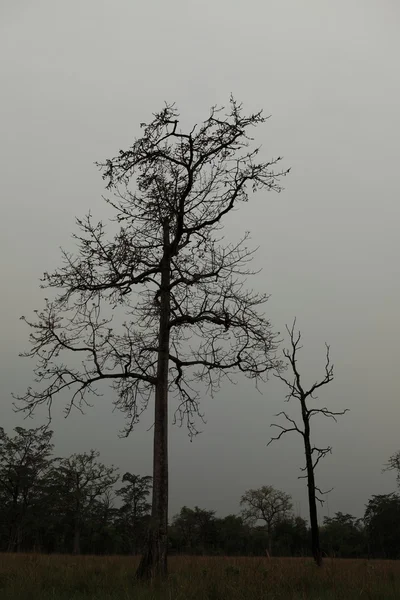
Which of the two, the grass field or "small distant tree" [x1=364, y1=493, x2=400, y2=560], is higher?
the grass field

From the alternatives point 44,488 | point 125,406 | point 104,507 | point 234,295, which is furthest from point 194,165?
point 104,507

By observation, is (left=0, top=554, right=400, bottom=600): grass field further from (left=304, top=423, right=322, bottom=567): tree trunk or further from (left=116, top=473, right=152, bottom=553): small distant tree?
(left=116, top=473, right=152, bottom=553): small distant tree

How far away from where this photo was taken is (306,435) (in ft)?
49.1

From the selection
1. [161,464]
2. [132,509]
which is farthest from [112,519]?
[161,464]

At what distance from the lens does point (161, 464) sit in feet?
32.9

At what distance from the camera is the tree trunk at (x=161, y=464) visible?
9195 mm

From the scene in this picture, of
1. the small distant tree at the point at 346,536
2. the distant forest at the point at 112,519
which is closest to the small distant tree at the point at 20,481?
the distant forest at the point at 112,519

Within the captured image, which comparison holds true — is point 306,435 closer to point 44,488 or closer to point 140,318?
point 140,318

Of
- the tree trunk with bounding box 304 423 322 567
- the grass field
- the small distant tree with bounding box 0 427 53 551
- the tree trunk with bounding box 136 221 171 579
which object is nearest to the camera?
the grass field

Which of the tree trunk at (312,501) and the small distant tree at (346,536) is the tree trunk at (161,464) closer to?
the tree trunk at (312,501)

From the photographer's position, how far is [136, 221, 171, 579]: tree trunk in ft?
30.2

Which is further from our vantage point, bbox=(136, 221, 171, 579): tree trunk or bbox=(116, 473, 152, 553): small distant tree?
bbox=(116, 473, 152, 553): small distant tree

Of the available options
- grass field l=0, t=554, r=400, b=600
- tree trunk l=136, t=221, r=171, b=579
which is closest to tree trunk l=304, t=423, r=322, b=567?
grass field l=0, t=554, r=400, b=600

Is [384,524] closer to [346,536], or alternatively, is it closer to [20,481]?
[346,536]
